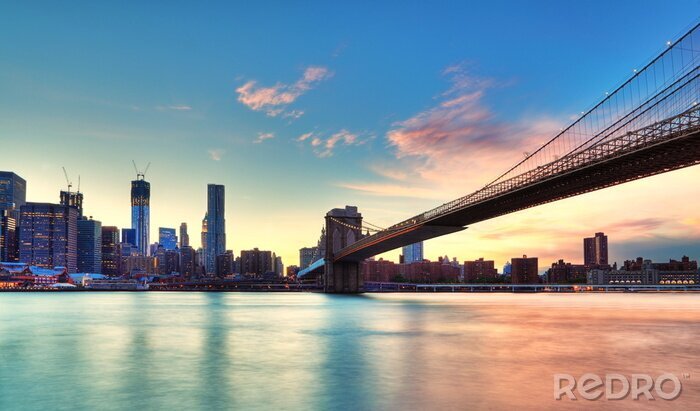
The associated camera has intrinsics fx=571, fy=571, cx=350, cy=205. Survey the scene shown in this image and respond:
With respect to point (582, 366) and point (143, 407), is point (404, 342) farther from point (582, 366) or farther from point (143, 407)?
point (143, 407)

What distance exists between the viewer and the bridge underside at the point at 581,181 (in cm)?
3520

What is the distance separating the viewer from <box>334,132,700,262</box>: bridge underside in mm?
35197

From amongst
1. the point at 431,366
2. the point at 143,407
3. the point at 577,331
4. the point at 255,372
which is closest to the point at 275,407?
the point at 143,407

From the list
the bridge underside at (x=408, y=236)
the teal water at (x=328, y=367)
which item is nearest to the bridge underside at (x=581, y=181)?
the bridge underside at (x=408, y=236)

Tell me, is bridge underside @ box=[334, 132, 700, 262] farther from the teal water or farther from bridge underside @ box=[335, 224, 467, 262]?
the teal water

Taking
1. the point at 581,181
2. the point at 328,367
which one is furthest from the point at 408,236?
the point at 328,367

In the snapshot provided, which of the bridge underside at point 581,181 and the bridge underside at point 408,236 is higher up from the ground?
the bridge underside at point 581,181

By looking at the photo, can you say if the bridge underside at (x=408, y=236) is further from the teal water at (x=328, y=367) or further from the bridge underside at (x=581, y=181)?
the teal water at (x=328, y=367)

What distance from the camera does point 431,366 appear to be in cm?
1836

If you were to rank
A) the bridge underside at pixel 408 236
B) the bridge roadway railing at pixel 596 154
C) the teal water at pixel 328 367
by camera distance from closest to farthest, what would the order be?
1. the teal water at pixel 328 367
2. the bridge roadway railing at pixel 596 154
3. the bridge underside at pixel 408 236

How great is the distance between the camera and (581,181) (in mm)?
44812

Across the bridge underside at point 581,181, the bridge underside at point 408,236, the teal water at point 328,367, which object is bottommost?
the teal water at point 328,367

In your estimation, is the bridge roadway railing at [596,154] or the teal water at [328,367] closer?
the teal water at [328,367]

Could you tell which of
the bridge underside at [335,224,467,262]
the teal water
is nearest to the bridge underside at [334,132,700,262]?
the bridge underside at [335,224,467,262]
